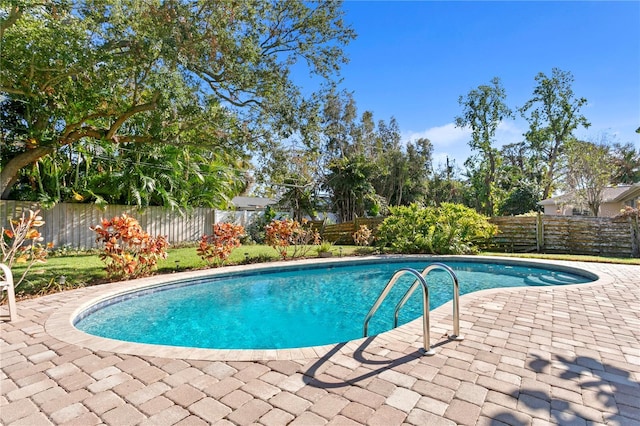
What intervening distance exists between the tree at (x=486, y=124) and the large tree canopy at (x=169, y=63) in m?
17.2

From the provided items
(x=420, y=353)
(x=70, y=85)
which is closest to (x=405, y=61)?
(x=70, y=85)

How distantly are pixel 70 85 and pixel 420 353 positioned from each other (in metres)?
10.4

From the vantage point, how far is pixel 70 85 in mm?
8781

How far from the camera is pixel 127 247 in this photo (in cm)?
779

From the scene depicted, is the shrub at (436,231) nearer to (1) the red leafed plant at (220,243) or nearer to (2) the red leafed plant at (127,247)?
(1) the red leafed plant at (220,243)

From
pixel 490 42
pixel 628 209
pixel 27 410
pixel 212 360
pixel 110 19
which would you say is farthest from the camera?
pixel 628 209

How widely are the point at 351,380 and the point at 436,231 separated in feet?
38.3

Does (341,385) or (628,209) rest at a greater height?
(628,209)

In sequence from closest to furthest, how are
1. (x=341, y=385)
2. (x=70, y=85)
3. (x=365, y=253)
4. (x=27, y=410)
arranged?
(x=27, y=410)
(x=341, y=385)
(x=70, y=85)
(x=365, y=253)

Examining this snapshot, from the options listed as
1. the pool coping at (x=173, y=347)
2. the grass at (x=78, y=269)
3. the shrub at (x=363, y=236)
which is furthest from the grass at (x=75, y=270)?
the shrub at (x=363, y=236)

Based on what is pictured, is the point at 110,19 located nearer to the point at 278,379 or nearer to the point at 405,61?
the point at 278,379

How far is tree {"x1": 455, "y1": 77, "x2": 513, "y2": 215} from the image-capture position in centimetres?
2336

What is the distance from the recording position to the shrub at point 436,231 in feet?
43.4

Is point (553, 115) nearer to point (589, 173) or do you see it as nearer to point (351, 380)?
point (589, 173)
